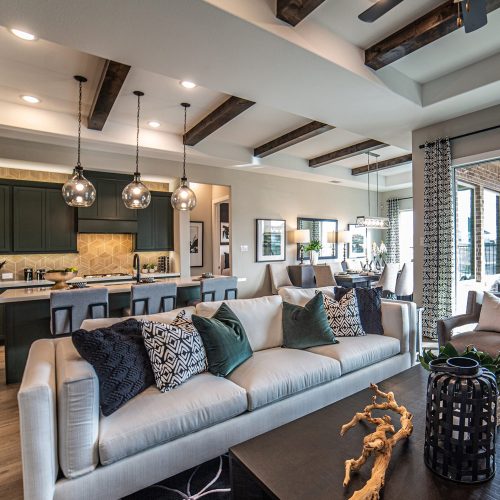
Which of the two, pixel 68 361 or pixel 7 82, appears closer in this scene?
pixel 68 361

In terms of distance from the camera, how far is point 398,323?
10.1 feet

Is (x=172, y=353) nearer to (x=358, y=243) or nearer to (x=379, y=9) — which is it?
(x=379, y=9)

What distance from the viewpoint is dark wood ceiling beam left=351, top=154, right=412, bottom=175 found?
640cm

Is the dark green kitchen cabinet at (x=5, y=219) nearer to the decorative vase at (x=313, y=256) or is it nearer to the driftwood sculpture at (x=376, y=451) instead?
the decorative vase at (x=313, y=256)

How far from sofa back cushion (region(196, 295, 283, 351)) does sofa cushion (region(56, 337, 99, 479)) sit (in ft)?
3.69

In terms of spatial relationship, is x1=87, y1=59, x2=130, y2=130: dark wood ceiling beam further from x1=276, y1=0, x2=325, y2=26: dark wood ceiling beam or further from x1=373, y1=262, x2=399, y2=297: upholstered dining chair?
x1=373, y1=262, x2=399, y2=297: upholstered dining chair

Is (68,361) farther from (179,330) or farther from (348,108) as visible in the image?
(348,108)

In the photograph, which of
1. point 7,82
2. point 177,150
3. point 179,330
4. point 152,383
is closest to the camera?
point 152,383

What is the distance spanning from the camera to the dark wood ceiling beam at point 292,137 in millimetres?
4496

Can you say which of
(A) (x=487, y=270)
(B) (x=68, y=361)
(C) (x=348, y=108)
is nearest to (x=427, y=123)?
(C) (x=348, y=108)

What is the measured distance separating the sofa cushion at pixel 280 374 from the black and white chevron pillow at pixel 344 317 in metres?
0.56

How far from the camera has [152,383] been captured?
2002 mm

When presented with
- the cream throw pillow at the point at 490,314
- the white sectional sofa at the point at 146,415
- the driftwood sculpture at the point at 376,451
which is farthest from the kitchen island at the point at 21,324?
the cream throw pillow at the point at 490,314

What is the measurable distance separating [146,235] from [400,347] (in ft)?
15.3
